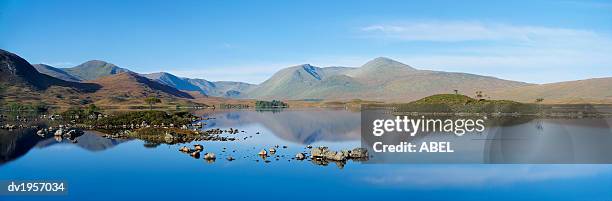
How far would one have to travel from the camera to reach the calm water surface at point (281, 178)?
38000mm

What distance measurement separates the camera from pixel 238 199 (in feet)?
120

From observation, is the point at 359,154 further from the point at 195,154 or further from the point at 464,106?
the point at 464,106

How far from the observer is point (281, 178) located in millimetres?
44125

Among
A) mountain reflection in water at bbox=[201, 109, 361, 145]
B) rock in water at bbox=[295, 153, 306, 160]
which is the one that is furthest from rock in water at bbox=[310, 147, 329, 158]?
mountain reflection in water at bbox=[201, 109, 361, 145]

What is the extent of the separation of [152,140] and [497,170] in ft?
171

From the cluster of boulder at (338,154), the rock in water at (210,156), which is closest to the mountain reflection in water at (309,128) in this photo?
the cluster of boulder at (338,154)

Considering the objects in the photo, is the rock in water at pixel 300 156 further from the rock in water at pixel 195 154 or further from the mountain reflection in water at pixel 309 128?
the mountain reflection in water at pixel 309 128

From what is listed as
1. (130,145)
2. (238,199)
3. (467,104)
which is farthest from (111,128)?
(467,104)

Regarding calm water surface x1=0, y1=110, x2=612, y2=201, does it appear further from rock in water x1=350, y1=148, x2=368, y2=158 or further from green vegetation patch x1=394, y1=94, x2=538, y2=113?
green vegetation patch x1=394, y1=94, x2=538, y2=113

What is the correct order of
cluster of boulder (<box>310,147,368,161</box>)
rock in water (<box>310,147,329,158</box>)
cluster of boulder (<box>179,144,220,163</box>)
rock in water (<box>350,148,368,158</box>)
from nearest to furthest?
1. cluster of boulder (<box>310,147,368,161</box>)
2. cluster of boulder (<box>179,144,220,163</box>)
3. rock in water (<box>350,148,368,158</box>)
4. rock in water (<box>310,147,329,158</box>)

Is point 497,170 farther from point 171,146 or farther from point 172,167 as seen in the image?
point 171,146

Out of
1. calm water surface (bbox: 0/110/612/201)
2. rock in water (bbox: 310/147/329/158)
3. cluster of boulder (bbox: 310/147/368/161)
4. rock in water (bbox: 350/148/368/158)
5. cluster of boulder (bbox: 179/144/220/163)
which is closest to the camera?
calm water surface (bbox: 0/110/612/201)

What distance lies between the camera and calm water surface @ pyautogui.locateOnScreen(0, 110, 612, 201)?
38.0 metres

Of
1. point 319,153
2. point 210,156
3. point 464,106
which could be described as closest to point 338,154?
point 319,153
